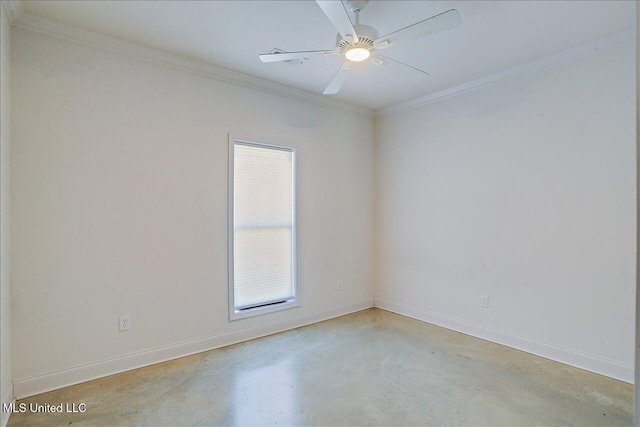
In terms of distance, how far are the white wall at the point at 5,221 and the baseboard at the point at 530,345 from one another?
374 centimetres

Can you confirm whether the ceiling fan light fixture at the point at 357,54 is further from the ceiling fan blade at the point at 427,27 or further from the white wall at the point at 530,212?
the white wall at the point at 530,212

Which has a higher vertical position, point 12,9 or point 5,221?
point 12,9

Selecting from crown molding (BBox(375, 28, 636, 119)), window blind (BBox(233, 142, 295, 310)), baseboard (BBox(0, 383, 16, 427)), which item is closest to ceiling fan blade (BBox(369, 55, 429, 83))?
crown molding (BBox(375, 28, 636, 119))

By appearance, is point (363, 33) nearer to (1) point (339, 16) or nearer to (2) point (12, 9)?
(1) point (339, 16)

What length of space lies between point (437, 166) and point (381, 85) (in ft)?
3.74

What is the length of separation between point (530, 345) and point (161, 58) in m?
4.23

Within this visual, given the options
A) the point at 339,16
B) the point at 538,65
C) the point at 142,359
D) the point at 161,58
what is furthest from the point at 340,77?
the point at 142,359

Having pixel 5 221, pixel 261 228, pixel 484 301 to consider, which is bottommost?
pixel 484 301

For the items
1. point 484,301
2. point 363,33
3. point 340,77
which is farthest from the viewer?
point 484,301

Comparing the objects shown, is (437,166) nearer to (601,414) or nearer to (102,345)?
(601,414)

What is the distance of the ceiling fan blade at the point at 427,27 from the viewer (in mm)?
1777

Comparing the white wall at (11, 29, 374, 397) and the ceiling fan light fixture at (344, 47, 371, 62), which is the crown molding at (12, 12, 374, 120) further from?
the ceiling fan light fixture at (344, 47, 371, 62)

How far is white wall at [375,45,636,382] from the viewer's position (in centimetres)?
262

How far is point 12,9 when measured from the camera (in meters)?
2.16
